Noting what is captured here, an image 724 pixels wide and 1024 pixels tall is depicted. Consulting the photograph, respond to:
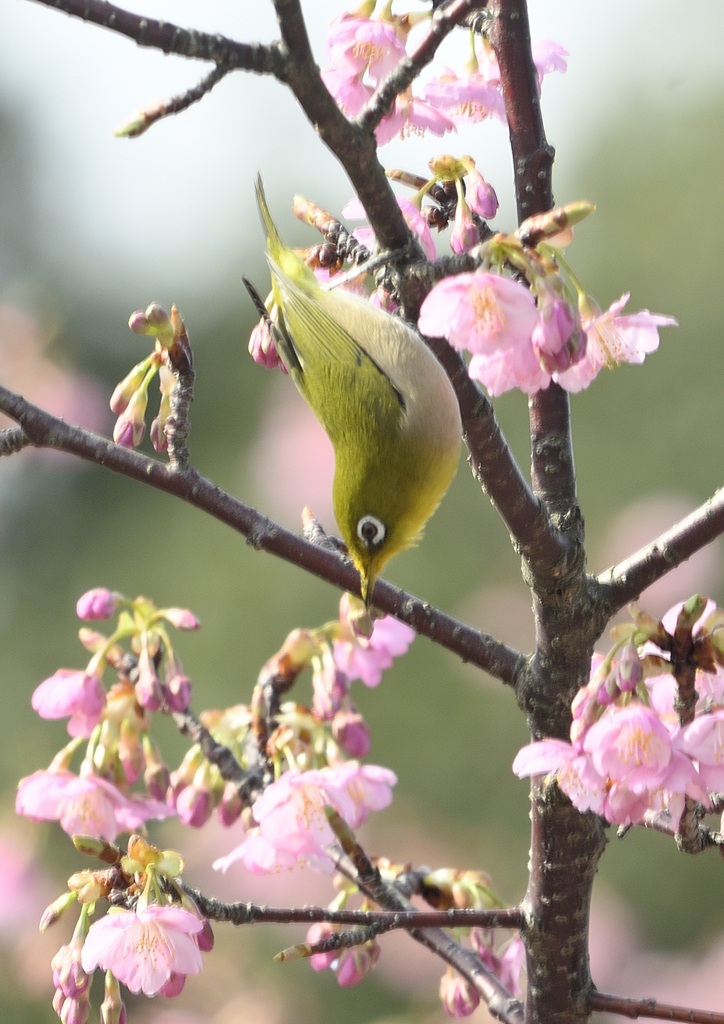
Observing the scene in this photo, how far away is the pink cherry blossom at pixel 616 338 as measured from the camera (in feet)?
5.21

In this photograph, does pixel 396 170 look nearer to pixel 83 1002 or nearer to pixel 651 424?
pixel 83 1002

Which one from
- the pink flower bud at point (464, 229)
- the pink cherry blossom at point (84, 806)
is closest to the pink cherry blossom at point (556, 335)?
the pink flower bud at point (464, 229)

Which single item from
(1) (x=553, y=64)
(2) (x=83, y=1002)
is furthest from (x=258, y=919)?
(1) (x=553, y=64)

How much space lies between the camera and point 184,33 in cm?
109

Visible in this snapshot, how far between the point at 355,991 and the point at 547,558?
3464 millimetres

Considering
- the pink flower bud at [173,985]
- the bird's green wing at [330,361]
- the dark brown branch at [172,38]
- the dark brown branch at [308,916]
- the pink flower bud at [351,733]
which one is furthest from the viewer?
the bird's green wing at [330,361]

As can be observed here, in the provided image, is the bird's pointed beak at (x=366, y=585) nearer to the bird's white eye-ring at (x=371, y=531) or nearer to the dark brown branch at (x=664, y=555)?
the bird's white eye-ring at (x=371, y=531)

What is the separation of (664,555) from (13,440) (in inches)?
35.2

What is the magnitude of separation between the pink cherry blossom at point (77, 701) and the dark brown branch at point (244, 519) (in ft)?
1.56

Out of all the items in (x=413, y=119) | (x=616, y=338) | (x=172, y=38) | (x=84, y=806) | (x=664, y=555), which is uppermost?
(x=413, y=119)

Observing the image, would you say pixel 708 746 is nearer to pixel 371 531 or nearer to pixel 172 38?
pixel 371 531

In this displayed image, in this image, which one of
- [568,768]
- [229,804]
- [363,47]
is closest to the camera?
[568,768]

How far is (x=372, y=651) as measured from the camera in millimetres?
2053

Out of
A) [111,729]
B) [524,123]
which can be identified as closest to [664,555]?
[524,123]
